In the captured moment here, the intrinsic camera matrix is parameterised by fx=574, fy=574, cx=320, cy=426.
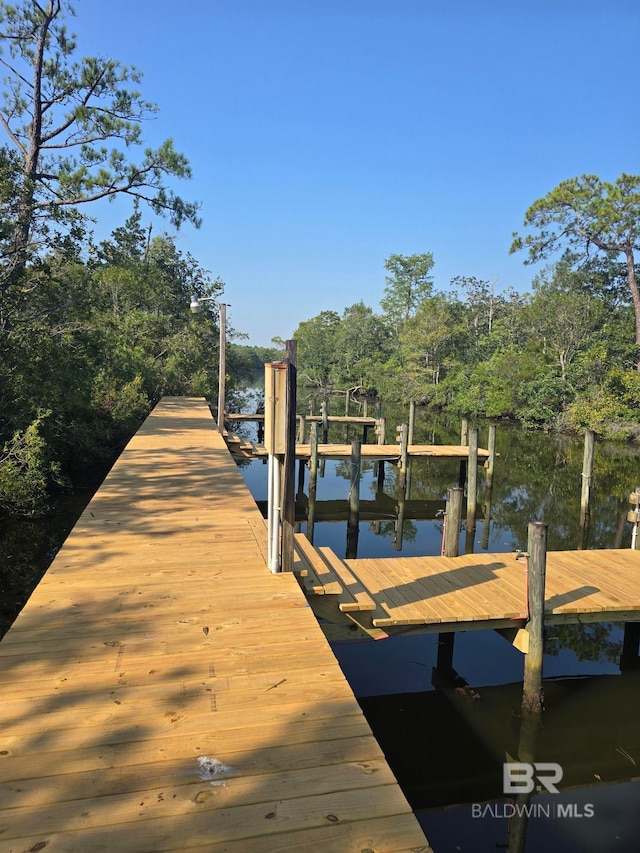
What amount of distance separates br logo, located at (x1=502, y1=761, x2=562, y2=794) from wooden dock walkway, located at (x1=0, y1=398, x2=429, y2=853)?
8.12 ft

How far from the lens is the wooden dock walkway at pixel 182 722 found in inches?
79.5

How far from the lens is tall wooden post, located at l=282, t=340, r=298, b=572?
432cm

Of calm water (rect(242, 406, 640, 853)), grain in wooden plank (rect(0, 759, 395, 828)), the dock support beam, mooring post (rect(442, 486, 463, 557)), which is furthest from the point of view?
the dock support beam

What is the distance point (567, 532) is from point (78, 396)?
1169cm

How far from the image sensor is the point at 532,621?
5285mm

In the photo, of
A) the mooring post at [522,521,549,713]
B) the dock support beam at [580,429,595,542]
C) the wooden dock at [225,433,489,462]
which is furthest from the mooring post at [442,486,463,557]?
the wooden dock at [225,433,489,462]

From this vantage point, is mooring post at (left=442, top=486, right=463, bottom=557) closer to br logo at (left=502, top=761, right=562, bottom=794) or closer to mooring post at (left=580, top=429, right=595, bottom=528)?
br logo at (left=502, top=761, right=562, bottom=794)

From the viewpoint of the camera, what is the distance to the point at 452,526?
6.79 meters

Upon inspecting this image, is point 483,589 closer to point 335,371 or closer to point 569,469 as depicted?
point 569,469

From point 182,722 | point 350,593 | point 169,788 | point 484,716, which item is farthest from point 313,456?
point 169,788

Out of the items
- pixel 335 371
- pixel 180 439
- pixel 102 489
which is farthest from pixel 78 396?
pixel 335 371

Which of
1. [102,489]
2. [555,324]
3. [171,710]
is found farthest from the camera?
[555,324]

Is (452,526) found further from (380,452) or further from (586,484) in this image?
(380,452)

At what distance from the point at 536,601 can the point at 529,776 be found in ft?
4.66
